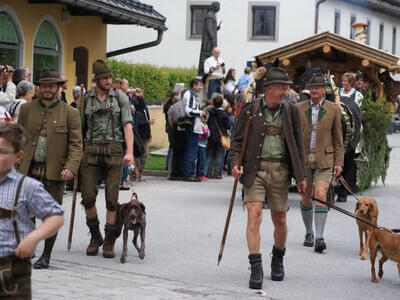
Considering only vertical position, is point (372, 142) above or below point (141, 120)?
below

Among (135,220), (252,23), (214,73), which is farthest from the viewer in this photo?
(252,23)

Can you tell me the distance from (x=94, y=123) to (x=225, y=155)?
11682 mm

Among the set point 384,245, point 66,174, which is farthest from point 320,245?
point 66,174

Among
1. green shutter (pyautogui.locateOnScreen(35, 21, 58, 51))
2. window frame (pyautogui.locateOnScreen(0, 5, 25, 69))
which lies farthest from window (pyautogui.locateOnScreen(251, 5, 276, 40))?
window frame (pyautogui.locateOnScreen(0, 5, 25, 69))

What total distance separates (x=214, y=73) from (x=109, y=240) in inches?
578

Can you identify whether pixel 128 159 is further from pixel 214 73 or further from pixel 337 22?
pixel 337 22

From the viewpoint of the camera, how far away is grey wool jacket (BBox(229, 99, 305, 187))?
915 centimetres

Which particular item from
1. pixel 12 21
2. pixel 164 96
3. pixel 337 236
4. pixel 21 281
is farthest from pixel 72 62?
pixel 21 281

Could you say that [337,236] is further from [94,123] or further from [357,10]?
[357,10]

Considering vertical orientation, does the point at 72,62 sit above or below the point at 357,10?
below

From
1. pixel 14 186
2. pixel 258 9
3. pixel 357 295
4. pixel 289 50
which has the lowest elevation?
pixel 357 295

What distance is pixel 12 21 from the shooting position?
19.1 m

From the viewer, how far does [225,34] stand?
4669cm

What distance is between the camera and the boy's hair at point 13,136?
16.7ft
